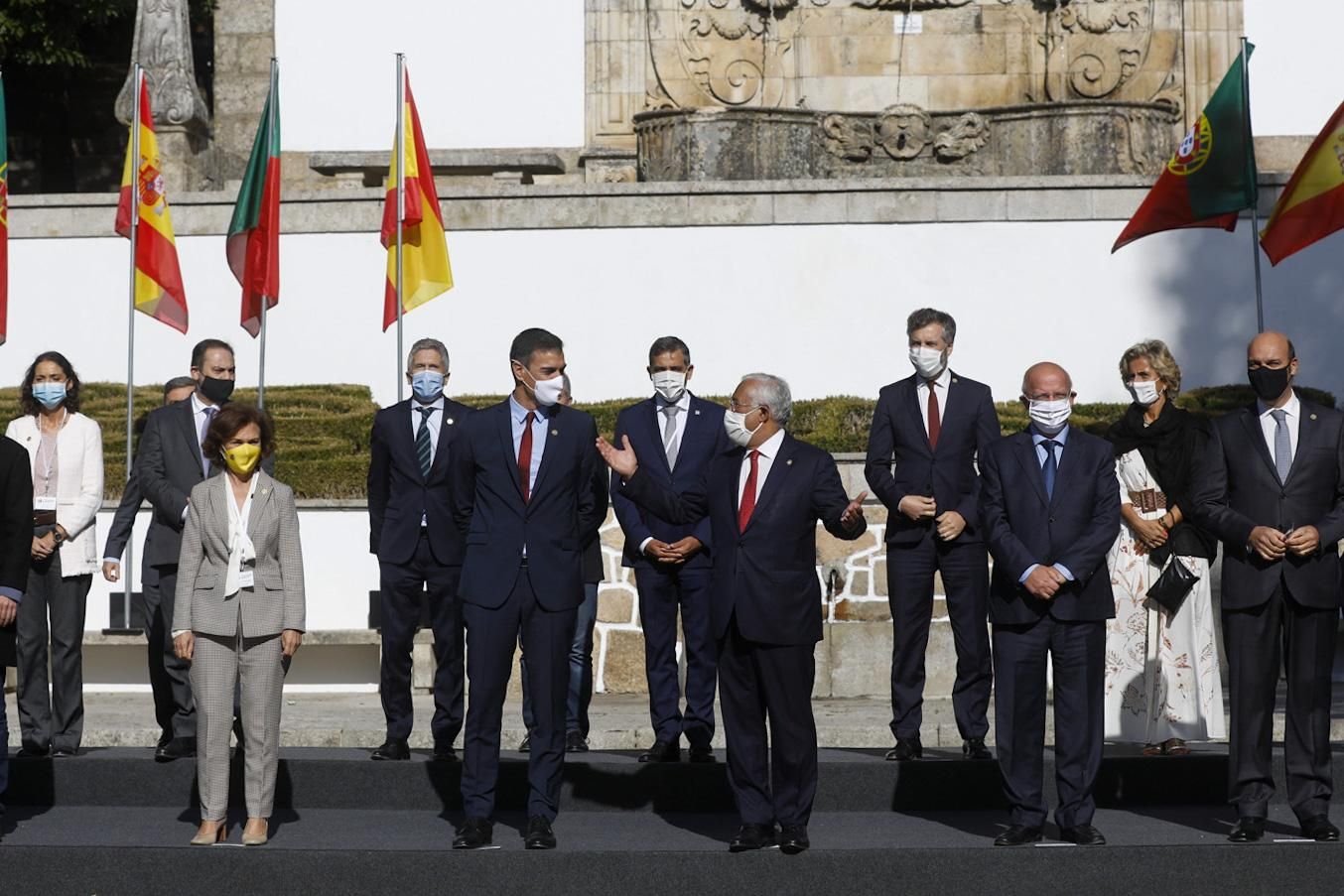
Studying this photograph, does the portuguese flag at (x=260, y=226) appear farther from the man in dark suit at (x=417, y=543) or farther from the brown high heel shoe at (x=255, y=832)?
the brown high heel shoe at (x=255, y=832)

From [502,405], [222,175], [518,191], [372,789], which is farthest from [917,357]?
[222,175]

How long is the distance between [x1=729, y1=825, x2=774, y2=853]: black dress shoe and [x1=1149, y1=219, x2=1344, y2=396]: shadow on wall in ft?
34.1

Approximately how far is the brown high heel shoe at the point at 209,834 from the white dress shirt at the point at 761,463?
243cm

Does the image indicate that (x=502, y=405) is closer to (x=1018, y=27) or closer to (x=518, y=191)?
(x=518, y=191)

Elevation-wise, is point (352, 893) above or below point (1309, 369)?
below

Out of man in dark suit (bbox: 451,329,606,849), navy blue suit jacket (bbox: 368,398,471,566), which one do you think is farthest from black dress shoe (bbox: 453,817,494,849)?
navy blue suit jacket (bbox: 368,398,471,566)

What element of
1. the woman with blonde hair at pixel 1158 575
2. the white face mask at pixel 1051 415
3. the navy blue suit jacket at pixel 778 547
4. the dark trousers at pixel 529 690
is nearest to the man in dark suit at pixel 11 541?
the dark trousers at pixel 529 690

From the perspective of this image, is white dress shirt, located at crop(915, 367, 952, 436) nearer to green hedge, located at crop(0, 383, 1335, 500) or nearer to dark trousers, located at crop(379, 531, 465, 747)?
dark trousers, located at crop(379, 531, 465, 747)

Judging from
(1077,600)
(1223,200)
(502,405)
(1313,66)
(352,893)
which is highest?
(1313,66)

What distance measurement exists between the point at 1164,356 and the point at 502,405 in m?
3.06

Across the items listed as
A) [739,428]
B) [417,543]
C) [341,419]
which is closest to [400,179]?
[341,419]

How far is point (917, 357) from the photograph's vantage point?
9016 millimetres

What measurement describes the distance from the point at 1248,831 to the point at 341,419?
916 centimetres

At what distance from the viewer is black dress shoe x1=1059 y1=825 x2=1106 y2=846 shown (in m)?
7.83
